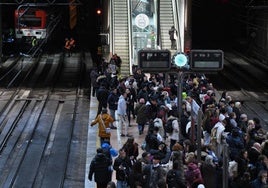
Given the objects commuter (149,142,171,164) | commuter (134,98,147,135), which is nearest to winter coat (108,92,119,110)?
commuter (134,98,147,135)

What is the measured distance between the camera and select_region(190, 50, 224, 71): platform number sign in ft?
58.9

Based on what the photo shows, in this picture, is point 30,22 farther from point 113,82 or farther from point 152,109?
point 152,109

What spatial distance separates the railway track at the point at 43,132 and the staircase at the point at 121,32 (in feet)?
8.73

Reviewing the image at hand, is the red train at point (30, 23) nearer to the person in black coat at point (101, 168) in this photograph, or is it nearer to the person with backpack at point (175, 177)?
the person in black coat at point (101, 168)

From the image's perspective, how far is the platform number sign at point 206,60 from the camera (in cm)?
1796

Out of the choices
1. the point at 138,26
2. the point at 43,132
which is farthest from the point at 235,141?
the point at 138,26

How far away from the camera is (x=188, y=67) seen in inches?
720

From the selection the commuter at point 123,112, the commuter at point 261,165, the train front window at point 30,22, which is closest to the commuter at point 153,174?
the commuter at point 261,165

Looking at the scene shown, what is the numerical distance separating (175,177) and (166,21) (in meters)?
26.9

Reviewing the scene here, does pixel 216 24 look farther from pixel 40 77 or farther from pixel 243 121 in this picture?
pixel 243 121

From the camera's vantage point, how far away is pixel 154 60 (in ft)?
59.4

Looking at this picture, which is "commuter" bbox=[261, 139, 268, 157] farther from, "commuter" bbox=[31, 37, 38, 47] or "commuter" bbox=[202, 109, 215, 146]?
"commuter" bbox=[31, 37, 38, 47]

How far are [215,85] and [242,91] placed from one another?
9.33 feet

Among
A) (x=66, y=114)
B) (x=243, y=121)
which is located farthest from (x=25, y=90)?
(x=243, y=121)
